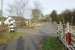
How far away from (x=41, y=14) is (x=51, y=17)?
8.74 ft

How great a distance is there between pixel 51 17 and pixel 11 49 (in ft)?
90.8

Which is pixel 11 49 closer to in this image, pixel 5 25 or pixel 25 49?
pixel 25 49

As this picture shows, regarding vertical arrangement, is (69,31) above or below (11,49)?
above

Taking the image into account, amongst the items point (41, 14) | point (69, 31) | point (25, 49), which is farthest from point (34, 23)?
point (69, 31)

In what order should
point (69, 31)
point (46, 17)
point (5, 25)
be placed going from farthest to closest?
point (46, 17) → point (5, 25) → point (69, 31)

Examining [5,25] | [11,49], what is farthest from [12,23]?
[11,49]

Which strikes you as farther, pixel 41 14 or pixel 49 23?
pixel 41 14

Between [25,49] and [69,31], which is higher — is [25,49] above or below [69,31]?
below

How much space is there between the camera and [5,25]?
29.9m

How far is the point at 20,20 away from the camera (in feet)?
118

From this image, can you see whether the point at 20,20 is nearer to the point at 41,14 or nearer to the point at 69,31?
the point at 41,14

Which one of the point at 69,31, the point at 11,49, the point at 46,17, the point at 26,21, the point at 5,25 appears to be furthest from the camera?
the point at 46,17

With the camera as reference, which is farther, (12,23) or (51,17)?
(51,17)

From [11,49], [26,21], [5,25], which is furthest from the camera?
[26,21]
